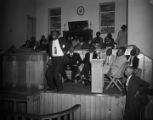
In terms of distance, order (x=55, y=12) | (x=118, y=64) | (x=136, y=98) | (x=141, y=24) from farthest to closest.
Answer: (x=55, y=12), (x=141, y=24), (x=118, y=64), (x=136, y=98)

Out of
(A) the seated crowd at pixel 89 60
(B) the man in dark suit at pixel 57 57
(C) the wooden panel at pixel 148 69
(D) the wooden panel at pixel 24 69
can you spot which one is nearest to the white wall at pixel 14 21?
(A) the seated crowd at pixel 89 60

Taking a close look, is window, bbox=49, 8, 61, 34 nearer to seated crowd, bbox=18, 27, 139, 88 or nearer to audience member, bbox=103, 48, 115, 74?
seated crowd, bbox=18, 27, 139, 88

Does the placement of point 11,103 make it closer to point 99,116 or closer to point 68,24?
point 99,116

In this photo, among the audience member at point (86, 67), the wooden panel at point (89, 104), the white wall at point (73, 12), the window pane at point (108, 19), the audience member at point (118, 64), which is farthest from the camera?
the window pane at point (108, 19)

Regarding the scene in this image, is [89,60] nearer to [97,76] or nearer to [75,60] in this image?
[75,60]

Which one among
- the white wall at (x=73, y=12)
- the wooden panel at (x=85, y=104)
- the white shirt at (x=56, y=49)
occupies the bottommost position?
the wooden panel at (x=85, y=104)

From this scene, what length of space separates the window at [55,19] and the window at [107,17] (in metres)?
2.16

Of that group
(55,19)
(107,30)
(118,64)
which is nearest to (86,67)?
(118,64)

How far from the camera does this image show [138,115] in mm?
2920

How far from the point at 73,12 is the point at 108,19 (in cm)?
174

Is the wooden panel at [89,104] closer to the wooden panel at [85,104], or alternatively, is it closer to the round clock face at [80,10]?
the wooden panel at [85,104]

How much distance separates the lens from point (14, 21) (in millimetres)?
8047

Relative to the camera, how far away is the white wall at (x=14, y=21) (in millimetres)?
7582

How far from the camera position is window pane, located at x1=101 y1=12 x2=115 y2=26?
8219 millimetres
